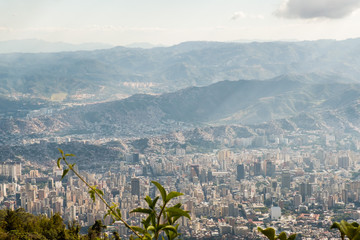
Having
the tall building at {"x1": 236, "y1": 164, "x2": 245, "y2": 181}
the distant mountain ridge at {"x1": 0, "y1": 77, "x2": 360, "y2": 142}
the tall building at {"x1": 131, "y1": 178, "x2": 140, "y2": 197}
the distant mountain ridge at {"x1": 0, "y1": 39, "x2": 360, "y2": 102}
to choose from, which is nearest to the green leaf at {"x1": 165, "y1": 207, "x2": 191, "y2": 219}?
the tall building at {"x1": 131, "y1": 178, "x2": 140, "y2": 197}

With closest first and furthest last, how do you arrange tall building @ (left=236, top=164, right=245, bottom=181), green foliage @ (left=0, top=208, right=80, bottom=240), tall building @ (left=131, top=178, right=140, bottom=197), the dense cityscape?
green foliage @ (left=0, top=208, right=80, bottom=240)
the dense cityscape
tall building @ (left=131, top=178, right=140, bottom=197)
tall building @ (left=236, top=164, right=245, bottom=181)

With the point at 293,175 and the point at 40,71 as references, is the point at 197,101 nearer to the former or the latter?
the point at 293,175

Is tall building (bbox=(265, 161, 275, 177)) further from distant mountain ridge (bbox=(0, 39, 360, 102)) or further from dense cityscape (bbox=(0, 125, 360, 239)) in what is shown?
distant mountain ridge (bbox=(0, 39, 360, 102))

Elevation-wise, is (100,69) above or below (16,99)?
above

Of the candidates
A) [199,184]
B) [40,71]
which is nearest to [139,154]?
[199,184]

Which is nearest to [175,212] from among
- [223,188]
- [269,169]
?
[223,188]

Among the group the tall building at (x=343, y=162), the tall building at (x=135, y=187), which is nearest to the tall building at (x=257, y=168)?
the tall building at (x=343, y=162)

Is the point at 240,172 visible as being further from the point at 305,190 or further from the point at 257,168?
the point at 305,190

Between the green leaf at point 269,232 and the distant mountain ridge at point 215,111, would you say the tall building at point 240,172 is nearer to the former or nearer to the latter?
the distant mountain ridge at point 215,111
